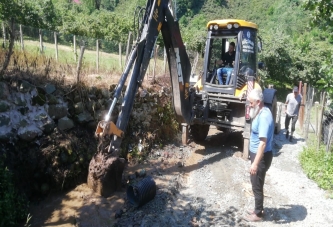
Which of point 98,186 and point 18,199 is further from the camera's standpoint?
point 98,186

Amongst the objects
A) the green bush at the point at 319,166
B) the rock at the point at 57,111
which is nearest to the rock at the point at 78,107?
the rock at the point at 57,111

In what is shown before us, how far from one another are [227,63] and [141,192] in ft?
14.7

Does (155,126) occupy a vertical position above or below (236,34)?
below

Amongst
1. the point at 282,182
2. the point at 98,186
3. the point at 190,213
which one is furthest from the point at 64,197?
the point at 282,182

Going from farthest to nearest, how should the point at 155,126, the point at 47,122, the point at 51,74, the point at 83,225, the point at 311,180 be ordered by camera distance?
1. the point at 155,126
2. the point at 51,74
3. the point at 311,180
4. the point at 47,122
5. the point at 83,225

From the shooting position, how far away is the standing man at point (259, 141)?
4.16 metres

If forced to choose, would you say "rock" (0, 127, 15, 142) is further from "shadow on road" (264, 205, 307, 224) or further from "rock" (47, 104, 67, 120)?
"shadow on road" (264, 205, 307, 224)

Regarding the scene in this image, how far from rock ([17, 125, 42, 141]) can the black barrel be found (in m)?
2.01

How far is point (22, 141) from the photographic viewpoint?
5293 millimetres

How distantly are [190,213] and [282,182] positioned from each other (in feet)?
7.75

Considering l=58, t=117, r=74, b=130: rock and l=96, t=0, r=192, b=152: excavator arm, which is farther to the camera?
l=58, t=117, r=74, b=130: rock

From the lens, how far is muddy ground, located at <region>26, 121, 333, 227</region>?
4.62m

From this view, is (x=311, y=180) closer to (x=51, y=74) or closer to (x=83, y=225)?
(x=83, y=225)

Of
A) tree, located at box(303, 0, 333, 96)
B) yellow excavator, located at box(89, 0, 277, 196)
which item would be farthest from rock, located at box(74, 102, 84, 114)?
tree, located at box(303, 0, 333, 96)
